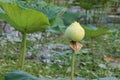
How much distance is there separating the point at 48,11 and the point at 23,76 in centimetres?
36

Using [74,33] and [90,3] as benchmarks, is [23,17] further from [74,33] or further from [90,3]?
[90,3]

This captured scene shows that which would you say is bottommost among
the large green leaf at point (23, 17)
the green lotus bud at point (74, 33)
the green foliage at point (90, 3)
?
the green lotus bud at point (74, 33)

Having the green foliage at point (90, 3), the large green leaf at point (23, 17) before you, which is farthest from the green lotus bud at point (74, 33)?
the green foliage at point (90, 3)

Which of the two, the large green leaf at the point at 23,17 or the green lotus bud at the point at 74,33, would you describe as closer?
the green lotus bud at the point at 74,33

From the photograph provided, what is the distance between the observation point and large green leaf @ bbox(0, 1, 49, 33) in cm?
133

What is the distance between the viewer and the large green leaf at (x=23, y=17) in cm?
133

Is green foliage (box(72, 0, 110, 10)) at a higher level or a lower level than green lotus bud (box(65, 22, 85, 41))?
higher

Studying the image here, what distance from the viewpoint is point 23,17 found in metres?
1.36

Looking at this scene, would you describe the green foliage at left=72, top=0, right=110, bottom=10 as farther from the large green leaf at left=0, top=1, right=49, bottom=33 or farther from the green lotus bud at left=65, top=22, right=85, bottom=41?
the green lotus bud at left=65, top=22, right=85, bottom=41

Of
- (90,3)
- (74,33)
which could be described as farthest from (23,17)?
(90,3)

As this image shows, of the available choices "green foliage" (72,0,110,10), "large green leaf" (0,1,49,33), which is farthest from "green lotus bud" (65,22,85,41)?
"green foliage" (72,0,110,10)

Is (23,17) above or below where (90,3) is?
below

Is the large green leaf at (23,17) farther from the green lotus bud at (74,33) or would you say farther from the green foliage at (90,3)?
the green foliage at (90,3)

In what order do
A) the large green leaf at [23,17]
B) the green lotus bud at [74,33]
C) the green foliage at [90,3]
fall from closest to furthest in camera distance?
the green lotus bud at [74,33] → the large green leaf at [23,17] → the green foliage at [90,3]
